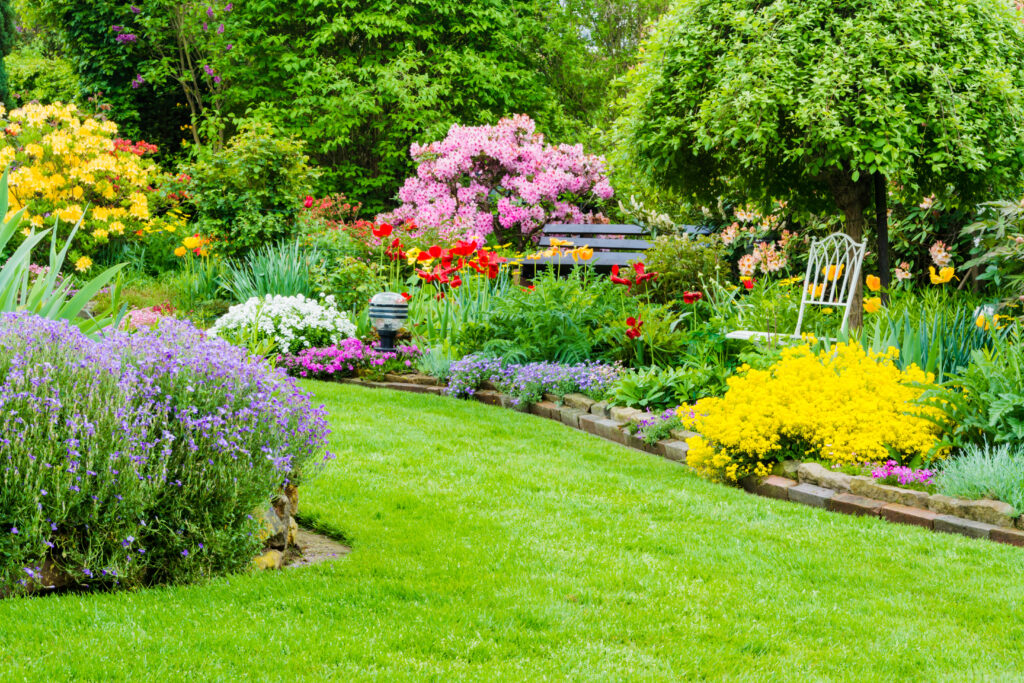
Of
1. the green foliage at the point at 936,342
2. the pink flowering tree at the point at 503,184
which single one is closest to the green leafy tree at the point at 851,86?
the green foliage at the point at 936,342

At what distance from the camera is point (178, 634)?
278cm

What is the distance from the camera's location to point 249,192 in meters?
11.4

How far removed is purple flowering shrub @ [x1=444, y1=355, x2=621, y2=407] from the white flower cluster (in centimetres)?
148

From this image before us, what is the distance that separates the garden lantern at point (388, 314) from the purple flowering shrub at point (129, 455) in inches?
195

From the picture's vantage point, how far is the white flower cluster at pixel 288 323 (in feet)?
27.5

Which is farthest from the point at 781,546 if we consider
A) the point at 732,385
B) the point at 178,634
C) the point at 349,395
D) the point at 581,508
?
the point at 349,395

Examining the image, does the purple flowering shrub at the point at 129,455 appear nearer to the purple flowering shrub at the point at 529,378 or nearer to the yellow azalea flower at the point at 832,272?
the purple flowering shrub at the point at 529,378

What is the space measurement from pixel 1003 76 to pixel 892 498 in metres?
3.13

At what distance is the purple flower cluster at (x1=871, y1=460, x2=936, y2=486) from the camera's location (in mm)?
4723

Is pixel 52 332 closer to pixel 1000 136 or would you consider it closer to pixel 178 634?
pixel 178 634

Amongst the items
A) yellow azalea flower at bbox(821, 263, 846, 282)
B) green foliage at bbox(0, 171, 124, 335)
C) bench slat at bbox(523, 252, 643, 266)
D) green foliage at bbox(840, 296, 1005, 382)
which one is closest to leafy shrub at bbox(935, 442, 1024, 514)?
green foliage at bbox(840, 296, 1005, 382)

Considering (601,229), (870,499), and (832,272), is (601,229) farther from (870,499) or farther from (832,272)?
(870,499)

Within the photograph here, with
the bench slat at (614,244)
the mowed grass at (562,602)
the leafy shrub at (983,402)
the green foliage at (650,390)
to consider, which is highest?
the bench slat at (614,244)

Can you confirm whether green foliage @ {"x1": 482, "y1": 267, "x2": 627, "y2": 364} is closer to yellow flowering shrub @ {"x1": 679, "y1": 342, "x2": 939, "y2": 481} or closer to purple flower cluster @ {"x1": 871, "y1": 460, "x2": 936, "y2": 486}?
yellow flowering shrub @ {"x1": 679, "y1": 342, "x2": 939, "y2": 481}
